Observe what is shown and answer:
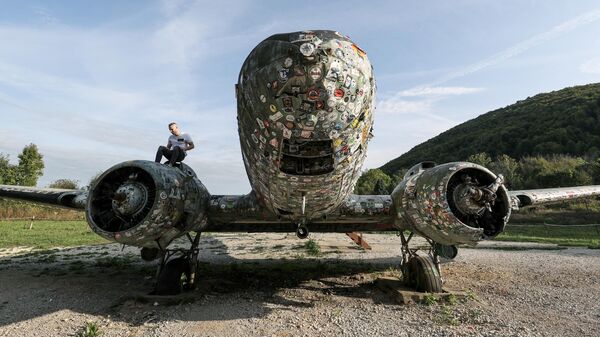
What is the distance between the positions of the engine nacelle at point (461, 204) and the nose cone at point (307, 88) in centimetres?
290

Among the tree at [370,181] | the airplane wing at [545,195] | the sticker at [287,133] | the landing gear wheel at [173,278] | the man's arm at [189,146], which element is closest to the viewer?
the sticker at [287,133]

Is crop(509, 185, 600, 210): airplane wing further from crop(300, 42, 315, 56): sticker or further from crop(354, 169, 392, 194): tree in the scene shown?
crop(354, 169, 392, 194): tree

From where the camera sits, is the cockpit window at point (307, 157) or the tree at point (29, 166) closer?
the cockpit window at point (307, 157)

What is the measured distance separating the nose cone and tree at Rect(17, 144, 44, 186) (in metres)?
65.4

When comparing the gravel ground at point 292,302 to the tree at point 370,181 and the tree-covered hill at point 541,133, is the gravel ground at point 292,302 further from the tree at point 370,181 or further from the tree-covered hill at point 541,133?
the tree-covered hill at point 541,133

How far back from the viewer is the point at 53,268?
11250mm

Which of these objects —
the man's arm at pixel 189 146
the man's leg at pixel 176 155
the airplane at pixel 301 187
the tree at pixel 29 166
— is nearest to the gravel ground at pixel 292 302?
the airplane at pixel 301 187

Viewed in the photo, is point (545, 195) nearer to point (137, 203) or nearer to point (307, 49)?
point (307, 49)

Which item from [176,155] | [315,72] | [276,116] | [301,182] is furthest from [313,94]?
[176,155]

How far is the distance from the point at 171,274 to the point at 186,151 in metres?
2.70

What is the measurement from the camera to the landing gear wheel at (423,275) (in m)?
7.89

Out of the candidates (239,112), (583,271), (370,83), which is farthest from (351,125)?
(583,271)

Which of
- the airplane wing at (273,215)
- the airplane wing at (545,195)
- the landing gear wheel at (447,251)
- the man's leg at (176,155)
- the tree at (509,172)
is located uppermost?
the tree at (509,172)

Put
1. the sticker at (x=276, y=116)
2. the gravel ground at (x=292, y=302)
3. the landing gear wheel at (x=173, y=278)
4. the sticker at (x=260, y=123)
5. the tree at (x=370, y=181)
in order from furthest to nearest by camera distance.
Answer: the tree at (x=370, y=181) < the landing gear wheel at (x=173, y=278) < the gravel ground at (x=292, y=302) < the sticker at (x=260, y=123) < the sticker at (x=276, y=116)
